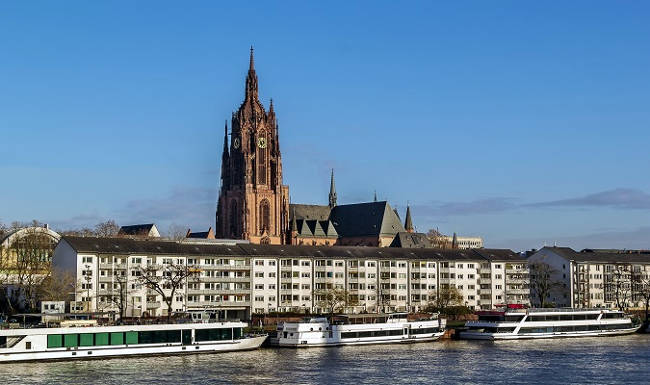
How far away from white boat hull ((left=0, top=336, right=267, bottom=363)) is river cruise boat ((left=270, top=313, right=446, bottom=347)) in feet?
16.5

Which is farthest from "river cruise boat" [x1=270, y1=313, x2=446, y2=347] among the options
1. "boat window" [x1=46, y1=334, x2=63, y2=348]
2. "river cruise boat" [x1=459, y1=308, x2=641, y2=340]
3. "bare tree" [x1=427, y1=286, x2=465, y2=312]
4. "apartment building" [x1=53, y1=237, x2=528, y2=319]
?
"bare tree" [x1=427, y1=286, x2=465, y2=312]

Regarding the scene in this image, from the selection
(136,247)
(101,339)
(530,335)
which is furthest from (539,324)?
(101,339)

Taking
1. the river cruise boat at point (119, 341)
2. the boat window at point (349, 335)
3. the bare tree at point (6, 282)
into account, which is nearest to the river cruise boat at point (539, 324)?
the boat window at point (349, 335)

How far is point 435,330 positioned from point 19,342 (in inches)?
2344

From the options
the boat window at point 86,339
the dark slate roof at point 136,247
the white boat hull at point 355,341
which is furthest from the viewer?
the dark slate roof at point 136,247

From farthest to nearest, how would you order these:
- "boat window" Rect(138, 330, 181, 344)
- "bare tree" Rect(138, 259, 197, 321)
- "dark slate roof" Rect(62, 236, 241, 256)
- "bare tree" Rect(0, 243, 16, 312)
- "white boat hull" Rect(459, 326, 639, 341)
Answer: "bare tree" Rect(138, 259, 197, 321)
"dark slate roof" Rect(62, 236, 241, 256)
"bare tree" Rect(0, 243, 16, 312)
"white boat hull" Rect(459, 326, 639, 341)
"boat window" Rect(138, 330, 181, 344)

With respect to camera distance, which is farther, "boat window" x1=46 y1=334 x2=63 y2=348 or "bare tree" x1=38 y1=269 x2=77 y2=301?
"bare tree" x1=38 y1=269 x2=77 y2=301

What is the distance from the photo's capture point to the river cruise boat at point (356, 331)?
438 ft

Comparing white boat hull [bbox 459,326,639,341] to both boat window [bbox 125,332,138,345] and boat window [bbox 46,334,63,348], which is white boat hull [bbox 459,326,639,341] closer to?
boat window [bbox 125,332,138,345]

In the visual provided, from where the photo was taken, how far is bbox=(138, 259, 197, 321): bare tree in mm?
164000

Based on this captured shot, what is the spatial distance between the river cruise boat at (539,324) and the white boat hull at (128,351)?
3749 centimetres

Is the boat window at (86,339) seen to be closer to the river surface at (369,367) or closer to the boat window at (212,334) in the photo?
the river surface at (369,367)

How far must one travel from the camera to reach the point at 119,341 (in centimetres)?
11806

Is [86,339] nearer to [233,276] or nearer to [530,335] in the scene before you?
[233,276]
